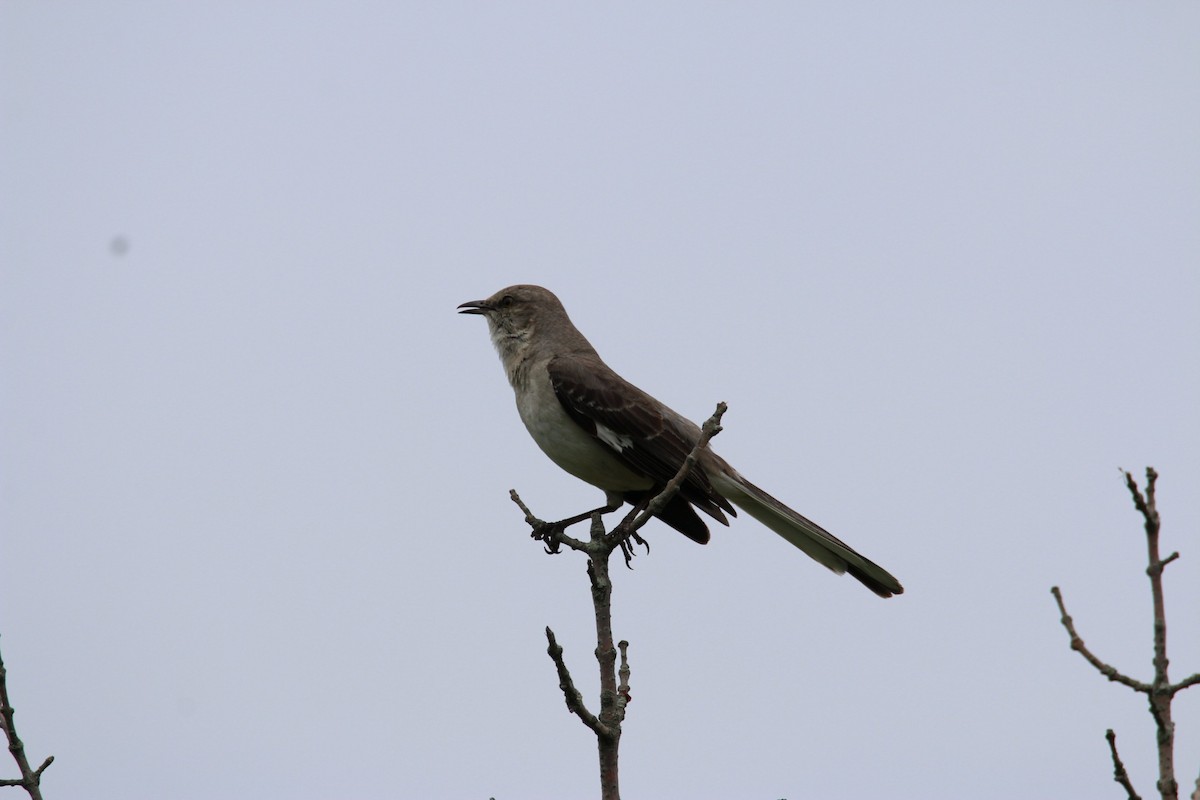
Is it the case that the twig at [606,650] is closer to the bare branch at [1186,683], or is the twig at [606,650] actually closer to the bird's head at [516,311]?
the bare branch at [1186,683]

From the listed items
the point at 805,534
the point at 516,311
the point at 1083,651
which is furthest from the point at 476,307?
the point at 1083,651

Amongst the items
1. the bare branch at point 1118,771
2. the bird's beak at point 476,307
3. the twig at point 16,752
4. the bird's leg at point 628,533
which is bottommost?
the twig at point 16,752

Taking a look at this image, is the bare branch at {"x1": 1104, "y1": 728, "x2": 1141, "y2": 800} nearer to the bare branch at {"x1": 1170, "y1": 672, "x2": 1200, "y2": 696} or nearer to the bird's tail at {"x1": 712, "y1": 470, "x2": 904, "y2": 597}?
the bare branch at {"x1": 1170, "y1": 672, "x2": 1200, "y2": 696}

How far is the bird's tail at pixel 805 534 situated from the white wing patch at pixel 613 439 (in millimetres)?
545

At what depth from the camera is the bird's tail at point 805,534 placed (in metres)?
6.20

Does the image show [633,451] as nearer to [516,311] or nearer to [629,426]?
[629,426]

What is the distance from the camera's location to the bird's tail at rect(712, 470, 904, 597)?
6199mm

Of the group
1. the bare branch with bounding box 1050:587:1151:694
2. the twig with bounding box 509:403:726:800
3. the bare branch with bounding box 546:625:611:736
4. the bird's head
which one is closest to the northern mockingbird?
the bird's head

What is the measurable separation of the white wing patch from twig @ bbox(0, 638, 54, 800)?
3742 millimetres

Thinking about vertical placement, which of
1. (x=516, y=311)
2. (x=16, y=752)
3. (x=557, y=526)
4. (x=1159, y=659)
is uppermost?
(x=516, y=311)

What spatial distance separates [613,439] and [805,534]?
120 centimetres

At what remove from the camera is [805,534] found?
6422 mm

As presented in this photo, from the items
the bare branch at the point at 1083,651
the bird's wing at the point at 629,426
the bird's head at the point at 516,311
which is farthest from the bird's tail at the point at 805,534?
the bare branch at the point at 1083,651

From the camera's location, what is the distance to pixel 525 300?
25.8ft
